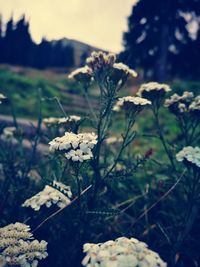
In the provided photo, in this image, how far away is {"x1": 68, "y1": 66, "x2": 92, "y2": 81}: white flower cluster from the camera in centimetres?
237

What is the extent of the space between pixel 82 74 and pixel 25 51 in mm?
40323

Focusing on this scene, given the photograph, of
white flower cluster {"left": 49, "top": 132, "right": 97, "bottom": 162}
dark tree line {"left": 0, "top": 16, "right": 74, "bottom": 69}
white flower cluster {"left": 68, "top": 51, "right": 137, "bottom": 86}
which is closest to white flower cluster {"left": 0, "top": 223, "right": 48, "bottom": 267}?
white flower cluster {"left": 49, "top": 132, "right": 97, "bottom": 162}

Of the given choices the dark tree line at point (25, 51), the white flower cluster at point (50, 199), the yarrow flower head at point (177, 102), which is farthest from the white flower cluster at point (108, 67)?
the dark tree line at point (25, 51)

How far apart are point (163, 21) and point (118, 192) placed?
12.9 metres

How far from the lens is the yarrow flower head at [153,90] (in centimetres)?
246

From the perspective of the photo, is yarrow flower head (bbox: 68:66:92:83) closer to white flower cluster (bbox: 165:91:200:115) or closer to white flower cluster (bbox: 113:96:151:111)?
white flower cluster (bbox: 113:96:151:111)

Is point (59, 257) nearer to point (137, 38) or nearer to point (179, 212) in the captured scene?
point (179, 212)

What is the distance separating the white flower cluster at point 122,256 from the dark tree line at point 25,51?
116ft

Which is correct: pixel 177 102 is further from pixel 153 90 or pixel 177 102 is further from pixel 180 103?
pixel 153 90

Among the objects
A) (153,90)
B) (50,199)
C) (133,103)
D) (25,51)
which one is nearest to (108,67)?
(133,103)

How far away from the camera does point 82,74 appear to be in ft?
7.95

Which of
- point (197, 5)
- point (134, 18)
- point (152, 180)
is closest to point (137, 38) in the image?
point (134, 18)

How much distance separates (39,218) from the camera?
7.39ft

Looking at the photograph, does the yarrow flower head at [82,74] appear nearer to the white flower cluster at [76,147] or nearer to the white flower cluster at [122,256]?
the white flower cluster at [76,147]
